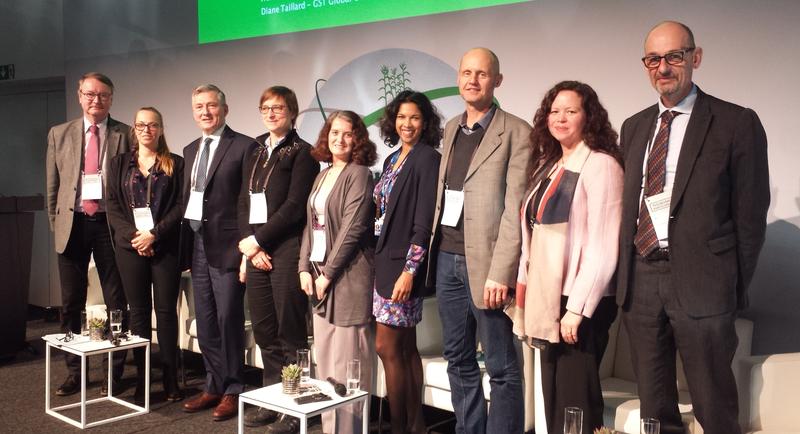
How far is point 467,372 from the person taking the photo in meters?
2.97

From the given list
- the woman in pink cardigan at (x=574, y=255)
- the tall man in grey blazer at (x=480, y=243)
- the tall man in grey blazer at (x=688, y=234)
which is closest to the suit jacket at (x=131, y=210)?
the tall man in grey blazer at (x=480, y=243)

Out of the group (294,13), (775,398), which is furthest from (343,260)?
(294,13)

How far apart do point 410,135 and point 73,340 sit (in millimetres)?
2101

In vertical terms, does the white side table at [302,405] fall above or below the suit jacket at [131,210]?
below

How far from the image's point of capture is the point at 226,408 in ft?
12.5

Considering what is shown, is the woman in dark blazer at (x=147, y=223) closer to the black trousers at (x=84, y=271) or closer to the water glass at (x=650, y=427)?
Result: the black trousers at (x=84, y=271)

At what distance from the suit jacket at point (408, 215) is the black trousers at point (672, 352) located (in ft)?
3.00

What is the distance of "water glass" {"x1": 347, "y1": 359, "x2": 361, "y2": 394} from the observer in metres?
2.80

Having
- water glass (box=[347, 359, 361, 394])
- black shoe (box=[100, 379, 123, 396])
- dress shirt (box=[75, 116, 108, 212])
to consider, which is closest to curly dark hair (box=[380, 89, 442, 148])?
water glass (box=[347, 359, 361, 394])

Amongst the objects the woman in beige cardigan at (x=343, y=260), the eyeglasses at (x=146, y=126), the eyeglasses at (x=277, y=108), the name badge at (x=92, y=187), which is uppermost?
the eyeglasses at (x=277, y=108)

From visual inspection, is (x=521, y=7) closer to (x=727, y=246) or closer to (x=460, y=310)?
(x=460, y=310)

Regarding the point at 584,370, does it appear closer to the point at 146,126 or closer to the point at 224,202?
the point at 224,202

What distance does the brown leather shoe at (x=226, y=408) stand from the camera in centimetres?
377

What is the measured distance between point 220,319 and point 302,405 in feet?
4.23
